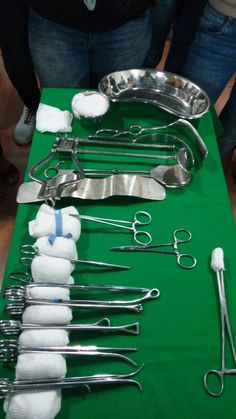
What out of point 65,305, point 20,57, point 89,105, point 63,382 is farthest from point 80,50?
point 63,382

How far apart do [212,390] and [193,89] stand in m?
0.64

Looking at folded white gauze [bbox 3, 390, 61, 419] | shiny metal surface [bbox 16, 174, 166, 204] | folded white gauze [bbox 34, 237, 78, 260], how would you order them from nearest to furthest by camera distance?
folded white gauze [bbox 3, 390, 61, 419], folded white gauze [bbox 34, 237, 78, 260], shiny metal surface [bbox 16, 174, 166, 204]

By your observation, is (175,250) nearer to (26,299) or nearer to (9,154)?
(26,299)

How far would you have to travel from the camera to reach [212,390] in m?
0.45

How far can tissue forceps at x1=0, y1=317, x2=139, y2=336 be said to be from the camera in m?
0.46

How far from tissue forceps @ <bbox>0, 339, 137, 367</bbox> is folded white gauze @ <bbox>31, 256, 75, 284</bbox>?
0.31 ft

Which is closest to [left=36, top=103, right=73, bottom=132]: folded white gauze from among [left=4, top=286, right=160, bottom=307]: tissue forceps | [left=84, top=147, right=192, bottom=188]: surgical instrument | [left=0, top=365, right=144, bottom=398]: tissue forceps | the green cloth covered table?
the green cloth covered table

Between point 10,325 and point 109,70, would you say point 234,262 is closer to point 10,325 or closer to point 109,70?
point 10,325

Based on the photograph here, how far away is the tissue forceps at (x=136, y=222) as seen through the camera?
1.90 ft

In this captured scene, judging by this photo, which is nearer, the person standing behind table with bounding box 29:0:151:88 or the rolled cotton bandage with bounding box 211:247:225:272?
the rolled cotton bandage with bounding box 211:247:225:272

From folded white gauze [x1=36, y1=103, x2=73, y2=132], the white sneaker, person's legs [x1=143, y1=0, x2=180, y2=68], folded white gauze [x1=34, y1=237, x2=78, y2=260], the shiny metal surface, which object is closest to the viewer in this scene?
folded white gauze [x1=34, y1=237, x2=78, y2=260]

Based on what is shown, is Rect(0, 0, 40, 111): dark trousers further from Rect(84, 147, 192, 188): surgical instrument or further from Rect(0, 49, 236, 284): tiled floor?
Rect(84, 147, 192, 188): surgical instrument

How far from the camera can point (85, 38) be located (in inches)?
30.3

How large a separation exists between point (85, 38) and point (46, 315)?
641mm
